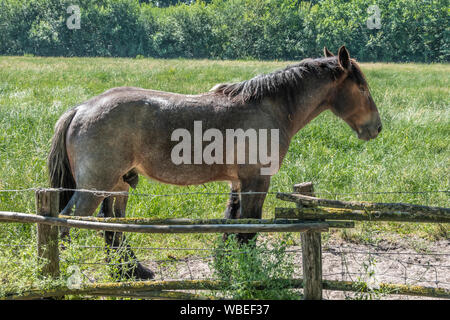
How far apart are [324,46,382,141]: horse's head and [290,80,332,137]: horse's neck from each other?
0.50 feet

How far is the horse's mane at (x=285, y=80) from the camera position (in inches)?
196

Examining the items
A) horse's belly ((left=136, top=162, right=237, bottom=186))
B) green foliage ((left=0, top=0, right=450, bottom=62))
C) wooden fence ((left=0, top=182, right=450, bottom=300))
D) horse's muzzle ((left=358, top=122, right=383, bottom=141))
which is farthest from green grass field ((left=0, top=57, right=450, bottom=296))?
green foliage ((left=0, top=0, right=450, bottom=62))

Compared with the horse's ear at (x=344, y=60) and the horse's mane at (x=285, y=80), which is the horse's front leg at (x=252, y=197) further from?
the horse's ear at (x=344, y=60)

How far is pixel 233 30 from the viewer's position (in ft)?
198

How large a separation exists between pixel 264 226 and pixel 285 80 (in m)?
2.08

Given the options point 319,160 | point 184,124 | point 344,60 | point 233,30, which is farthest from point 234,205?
point 233,30

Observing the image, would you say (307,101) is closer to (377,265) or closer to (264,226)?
(264,226)

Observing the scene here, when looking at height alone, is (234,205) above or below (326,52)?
below

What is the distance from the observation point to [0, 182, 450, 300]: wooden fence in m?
3.62

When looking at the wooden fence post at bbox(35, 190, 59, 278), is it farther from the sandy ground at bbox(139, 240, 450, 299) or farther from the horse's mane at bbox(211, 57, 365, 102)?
the horse's mane at bbox(211, 57, 365, 102)

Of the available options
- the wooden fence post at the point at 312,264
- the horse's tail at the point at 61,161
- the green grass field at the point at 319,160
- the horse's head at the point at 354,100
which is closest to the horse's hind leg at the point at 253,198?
the green grass field at the point at 319,160

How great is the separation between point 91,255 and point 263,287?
2.01 m

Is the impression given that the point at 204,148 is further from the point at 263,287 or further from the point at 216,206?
the point at 216,206

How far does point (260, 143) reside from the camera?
480 cm
